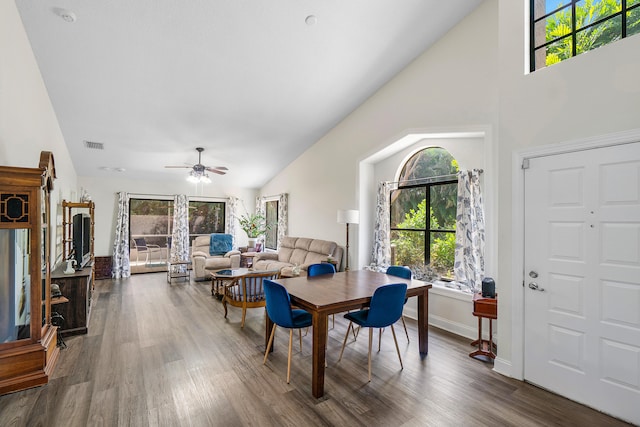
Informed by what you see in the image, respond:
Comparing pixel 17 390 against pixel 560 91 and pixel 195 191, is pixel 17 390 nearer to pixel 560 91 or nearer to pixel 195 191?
pixel 560 91

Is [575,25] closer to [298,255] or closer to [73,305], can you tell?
[298,255]

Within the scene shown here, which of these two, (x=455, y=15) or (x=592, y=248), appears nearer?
(x=592, y=248)

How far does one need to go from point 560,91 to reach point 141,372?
4.50m

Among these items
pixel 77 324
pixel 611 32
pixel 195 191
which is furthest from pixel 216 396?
pixel 195 191

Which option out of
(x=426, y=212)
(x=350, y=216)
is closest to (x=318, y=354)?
(x=350, y=216)

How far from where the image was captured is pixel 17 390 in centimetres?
235

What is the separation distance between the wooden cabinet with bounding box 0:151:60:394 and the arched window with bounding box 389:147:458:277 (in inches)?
172

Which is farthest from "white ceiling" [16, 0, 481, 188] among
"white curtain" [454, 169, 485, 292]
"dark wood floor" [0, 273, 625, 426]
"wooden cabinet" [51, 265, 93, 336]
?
"dark wood floor" [0, 273, 625, 426]

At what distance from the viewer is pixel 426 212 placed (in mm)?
4477

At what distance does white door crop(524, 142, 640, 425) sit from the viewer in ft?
6.99

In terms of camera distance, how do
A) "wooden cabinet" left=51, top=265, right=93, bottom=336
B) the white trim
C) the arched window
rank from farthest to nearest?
the arched window < "wooden cabinet" left=51, top=265, right=93, bottom=336 < the white trim

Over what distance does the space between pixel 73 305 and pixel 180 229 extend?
4.36 m

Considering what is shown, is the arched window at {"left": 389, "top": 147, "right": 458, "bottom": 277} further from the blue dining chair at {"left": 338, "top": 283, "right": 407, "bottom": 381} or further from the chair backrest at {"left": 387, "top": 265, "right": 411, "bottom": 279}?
the blue dining chair at {"left": 338, "top": 283, "right": 407, "bottom": 381}

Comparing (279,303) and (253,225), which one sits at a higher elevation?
(253,225)
